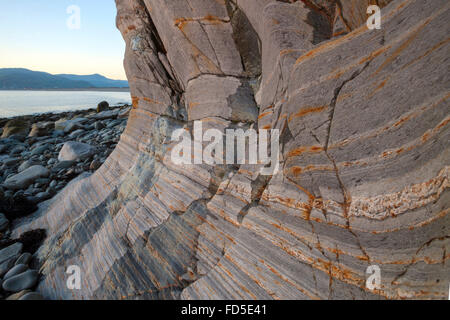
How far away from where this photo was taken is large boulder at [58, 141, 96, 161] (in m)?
9.94

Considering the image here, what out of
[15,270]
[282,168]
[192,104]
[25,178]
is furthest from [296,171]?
[25,178]

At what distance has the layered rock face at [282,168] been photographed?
1754mm

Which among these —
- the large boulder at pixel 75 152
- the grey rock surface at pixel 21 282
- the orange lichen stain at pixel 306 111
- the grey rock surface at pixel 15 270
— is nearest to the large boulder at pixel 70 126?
the large boulder at pixel 75 152

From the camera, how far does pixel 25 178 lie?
8.45 meters

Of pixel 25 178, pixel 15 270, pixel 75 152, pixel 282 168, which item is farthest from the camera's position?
pixel 75 152

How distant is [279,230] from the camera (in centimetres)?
254

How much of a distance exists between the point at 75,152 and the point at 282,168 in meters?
10.2

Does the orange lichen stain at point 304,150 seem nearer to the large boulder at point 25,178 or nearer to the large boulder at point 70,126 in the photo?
the large boulder at point 25,178

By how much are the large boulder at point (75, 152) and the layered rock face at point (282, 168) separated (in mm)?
5783

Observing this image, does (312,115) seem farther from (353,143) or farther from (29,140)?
(29,140)

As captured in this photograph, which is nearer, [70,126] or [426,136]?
[426,136]

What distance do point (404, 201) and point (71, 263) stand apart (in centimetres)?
520

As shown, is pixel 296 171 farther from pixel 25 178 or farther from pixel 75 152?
pixel 75 152

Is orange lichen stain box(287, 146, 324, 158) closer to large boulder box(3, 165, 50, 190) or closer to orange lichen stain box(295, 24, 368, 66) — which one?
orange lichen stain box(295, 24, 368, 66)
